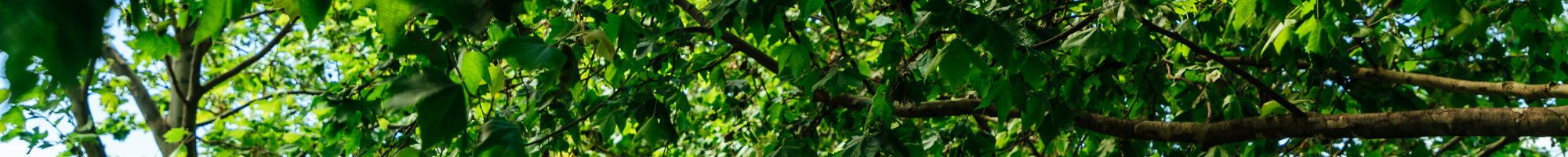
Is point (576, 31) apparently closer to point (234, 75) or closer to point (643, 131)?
point (643, 131)

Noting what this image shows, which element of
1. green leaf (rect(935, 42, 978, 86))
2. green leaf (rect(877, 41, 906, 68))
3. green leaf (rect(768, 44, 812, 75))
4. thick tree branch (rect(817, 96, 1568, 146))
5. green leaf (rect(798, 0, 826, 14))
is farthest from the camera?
green leaf (rect(877, 41, 906, 68))

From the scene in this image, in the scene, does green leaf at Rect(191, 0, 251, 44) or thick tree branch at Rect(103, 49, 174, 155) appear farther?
thick tree branch at Rect(103, 49, 174, 155)

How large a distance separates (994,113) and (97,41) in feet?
10.1

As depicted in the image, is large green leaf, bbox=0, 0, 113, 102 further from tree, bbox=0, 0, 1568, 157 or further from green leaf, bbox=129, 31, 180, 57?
green leaf, bbox=129, 31, 180, 57

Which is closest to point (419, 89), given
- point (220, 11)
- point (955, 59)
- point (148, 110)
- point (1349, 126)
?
point (220, 11)

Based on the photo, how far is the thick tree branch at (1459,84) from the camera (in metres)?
2.88

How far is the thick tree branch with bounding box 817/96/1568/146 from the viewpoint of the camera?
2.32 m

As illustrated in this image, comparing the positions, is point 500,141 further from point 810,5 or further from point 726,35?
point 726,35

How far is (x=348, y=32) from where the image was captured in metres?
7.05

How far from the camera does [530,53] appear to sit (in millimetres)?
1189

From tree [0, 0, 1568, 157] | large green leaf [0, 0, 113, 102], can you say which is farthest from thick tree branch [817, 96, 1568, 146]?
large green leaf [0, 0, 113, 102]

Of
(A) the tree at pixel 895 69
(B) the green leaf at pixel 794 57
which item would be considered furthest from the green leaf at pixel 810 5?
(B) the green leaf at pixel 794 57

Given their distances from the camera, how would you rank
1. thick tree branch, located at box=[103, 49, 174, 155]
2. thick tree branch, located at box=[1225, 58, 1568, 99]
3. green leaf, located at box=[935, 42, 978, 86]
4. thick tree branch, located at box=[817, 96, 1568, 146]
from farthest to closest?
thick tree branch, located at box=[103, 49, 174, 155] < thick tree branch, located at box=[1225, 58, 1568, 99] < thick tree branch, located at box=[817, 96, 1568, 146] < green leaf, located at box=[935, 42, 978, 86]

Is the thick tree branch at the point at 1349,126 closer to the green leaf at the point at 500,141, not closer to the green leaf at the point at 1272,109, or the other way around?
the green leaf at the point at 1272,109
